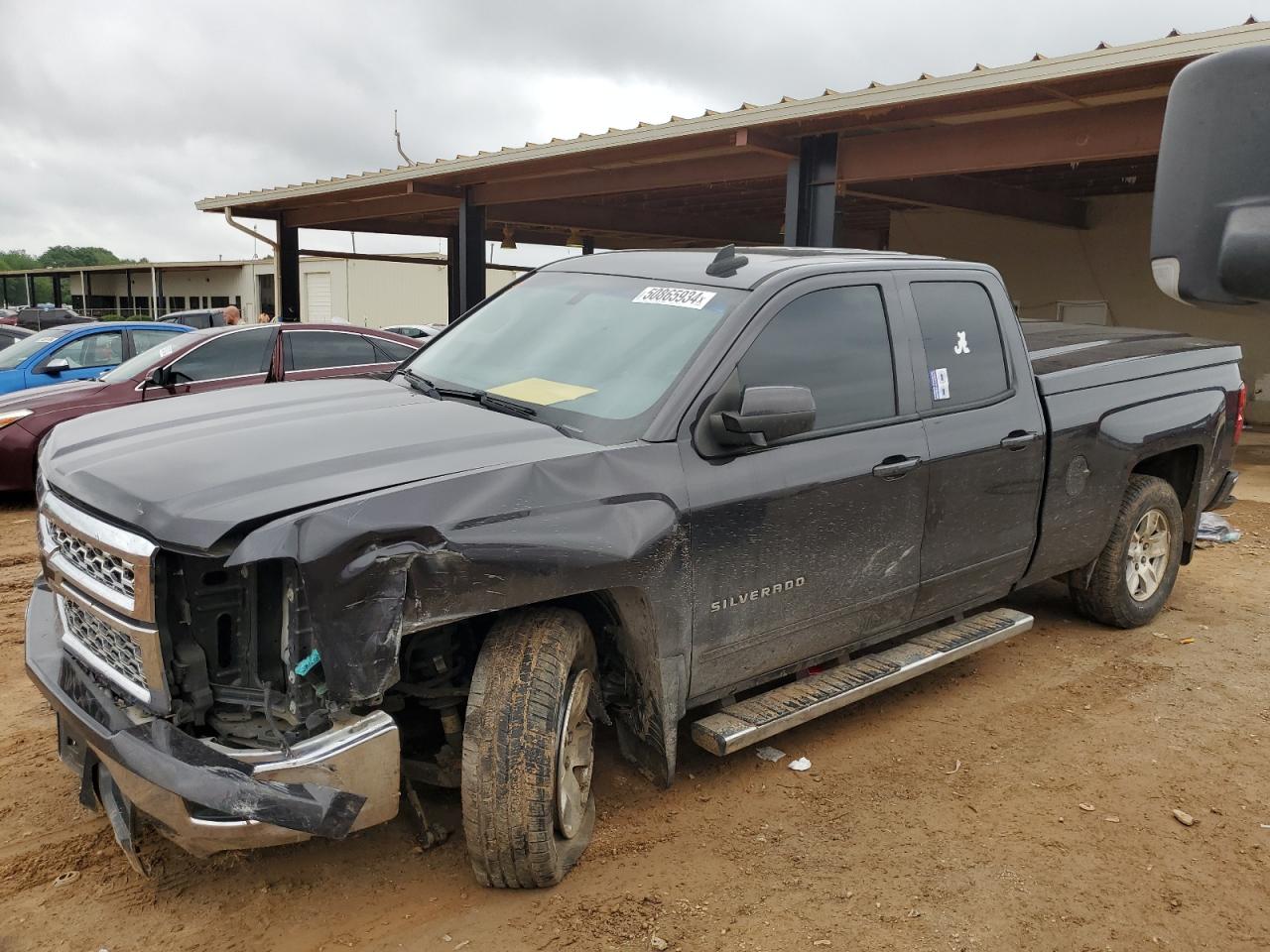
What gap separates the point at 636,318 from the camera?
3.82 m

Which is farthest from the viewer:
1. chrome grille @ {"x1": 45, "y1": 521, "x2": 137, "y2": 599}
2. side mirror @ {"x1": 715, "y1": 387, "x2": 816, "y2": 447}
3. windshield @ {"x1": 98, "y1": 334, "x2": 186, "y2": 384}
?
windshield @ {"x1": 98, "y1": 334, "x2": 186, "y2": 384}

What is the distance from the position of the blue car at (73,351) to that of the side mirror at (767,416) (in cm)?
882

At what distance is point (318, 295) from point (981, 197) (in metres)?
32.9

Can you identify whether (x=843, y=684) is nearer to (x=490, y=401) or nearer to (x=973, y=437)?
(x=973, y=437)

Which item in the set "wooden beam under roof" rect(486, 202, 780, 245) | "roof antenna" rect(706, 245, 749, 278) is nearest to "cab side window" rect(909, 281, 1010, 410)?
"roof antenna" rect(706, 245, 749, 278)

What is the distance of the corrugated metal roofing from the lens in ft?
24.3

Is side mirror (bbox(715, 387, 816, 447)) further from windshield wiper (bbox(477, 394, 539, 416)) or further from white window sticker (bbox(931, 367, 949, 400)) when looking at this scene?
white window sticker (bbox(931, 367, 949, 400))

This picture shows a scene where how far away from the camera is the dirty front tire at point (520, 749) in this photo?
2871mm

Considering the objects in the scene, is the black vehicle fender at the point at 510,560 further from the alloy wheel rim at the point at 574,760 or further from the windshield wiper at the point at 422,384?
the windshield wiper at the point at 422,384

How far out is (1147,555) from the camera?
573 cm

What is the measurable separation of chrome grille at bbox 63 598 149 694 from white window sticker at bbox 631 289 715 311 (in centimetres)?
215

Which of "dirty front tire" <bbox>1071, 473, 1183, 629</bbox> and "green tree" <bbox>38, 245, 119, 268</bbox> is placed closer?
"dirty front tire" <bbox>1071, 473, 1183, 629</bbox>

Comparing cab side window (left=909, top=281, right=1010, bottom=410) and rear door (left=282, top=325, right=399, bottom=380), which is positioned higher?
cab side window (left=909, top=281, right=1010, bottom=410)

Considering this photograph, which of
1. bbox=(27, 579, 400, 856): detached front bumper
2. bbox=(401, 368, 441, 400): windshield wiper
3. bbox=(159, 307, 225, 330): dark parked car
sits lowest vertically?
bbox=(27, 579, 400, 856): detached front bumper
